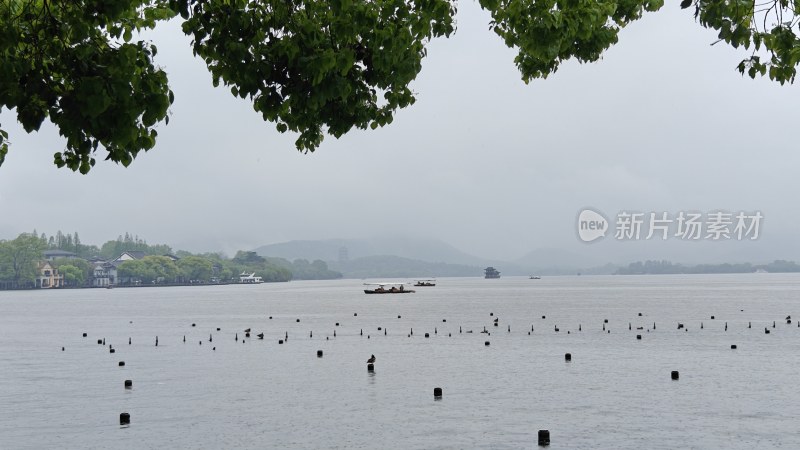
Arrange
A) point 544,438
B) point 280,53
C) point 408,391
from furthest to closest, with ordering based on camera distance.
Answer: point 408,391
point 544,438
point 280,53

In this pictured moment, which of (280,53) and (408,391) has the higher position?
(280,53)

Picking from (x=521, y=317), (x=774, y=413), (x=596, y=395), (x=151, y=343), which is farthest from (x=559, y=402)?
(x=521, y=317)

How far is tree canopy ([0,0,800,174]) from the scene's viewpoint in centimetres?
1415

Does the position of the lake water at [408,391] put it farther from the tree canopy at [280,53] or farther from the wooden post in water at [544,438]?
the tree canopy at [280,53]

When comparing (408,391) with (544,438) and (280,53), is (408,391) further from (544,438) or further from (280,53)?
(280,53)

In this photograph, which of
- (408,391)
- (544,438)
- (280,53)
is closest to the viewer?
(280,53)

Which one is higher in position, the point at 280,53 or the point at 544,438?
the point at 280,53

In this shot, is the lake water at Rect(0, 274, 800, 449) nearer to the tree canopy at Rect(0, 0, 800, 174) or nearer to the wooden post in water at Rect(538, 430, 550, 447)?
the wooden post in water at Rect(538, 430, 550, 447)

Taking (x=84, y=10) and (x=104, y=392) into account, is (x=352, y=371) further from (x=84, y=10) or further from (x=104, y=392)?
(x=84, y=10)

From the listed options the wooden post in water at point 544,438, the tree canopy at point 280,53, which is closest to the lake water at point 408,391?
the wooden post in water at point 544,438

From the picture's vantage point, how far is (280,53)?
645 inches

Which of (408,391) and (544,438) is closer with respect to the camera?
(544,438)

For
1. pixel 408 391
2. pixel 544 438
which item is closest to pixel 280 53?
pixel 544 438

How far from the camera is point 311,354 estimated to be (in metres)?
72.0
